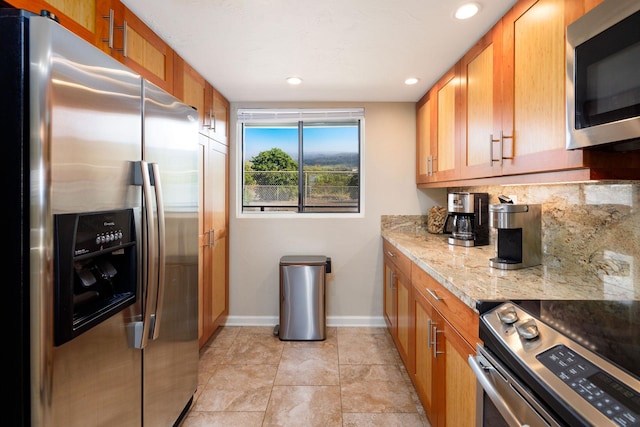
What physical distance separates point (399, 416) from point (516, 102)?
70.8 inches

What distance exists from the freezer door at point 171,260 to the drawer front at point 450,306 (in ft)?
4.03

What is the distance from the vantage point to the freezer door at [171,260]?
1.41 meters

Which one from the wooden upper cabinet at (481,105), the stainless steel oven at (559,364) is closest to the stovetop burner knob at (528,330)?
the stainless steel oven at (559,364)

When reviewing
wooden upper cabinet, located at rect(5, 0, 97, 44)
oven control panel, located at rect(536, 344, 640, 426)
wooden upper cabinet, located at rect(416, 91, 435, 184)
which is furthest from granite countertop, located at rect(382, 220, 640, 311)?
wooden upper cabinet, located at rect(5, 0, 97, 44)

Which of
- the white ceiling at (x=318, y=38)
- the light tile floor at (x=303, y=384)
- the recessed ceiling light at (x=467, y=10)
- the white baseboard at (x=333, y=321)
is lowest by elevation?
the light tile floor at (x=303, y=384)

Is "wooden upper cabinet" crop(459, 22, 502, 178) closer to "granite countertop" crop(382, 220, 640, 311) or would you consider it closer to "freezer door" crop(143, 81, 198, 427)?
"granite countertop" crop(382, 220, 640, 311)

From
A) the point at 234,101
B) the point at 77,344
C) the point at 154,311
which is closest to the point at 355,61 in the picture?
the point at 234,101

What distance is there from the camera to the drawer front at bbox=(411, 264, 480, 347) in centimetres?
126

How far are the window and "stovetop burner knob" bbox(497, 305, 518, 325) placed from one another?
2413 mm

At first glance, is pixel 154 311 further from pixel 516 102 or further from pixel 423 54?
pixel 423 54

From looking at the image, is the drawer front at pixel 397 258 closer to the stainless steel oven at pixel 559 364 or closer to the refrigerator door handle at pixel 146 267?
the stainless steel oven at pixel 559 364

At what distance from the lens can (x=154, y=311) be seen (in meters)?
1.40

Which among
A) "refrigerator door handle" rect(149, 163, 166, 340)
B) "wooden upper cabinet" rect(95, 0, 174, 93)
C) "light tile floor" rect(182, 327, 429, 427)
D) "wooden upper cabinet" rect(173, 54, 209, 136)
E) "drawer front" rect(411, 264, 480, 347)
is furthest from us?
"wooden upper cabinet" rect(173, 54, 209, 136)

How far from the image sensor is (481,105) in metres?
1.91
